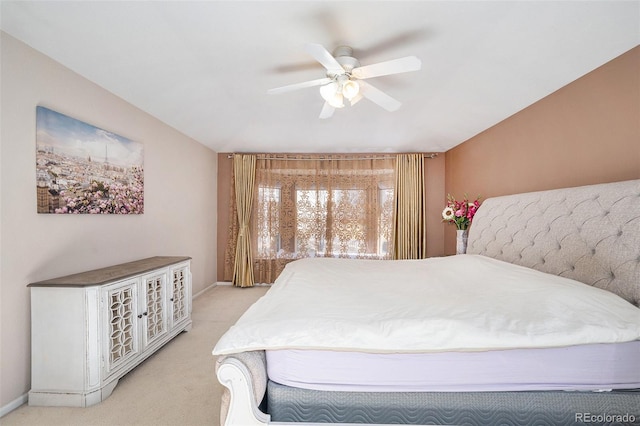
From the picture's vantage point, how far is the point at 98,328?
6.08 feet

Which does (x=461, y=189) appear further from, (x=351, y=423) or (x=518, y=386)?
(x=351, y=423)

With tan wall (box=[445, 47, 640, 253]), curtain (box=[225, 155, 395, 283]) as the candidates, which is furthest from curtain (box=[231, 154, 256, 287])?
tan wall (box=[445, 47, 640, 253])

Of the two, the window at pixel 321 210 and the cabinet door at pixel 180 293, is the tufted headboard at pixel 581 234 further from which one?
the cabinet door at pixel 180 293

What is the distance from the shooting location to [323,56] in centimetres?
167

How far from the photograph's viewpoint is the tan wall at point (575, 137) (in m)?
1.75

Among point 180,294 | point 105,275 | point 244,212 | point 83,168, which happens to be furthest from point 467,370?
point 244,212

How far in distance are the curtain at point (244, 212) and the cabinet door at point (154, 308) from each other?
2049 millimetres

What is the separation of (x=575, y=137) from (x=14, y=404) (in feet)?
14.0

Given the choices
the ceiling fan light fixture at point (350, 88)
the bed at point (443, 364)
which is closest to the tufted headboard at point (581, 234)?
the bed at point (443, 364)

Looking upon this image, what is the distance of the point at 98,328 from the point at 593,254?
310 centimetres

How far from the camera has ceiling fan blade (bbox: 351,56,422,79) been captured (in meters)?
1.64

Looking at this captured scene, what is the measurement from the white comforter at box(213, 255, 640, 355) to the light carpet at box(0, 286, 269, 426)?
3.11 ft

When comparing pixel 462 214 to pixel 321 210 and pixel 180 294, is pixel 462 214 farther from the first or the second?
pixel 180 294

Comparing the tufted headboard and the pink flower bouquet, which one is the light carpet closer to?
the tufted headboard
